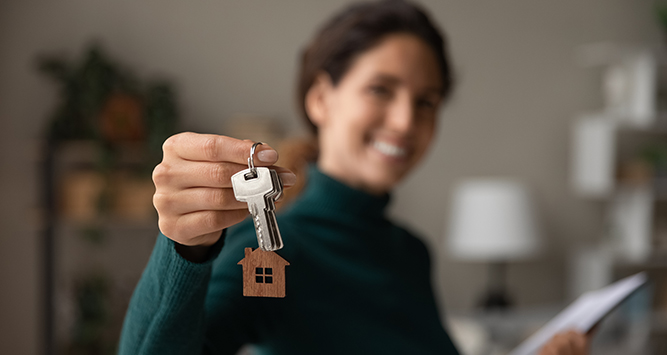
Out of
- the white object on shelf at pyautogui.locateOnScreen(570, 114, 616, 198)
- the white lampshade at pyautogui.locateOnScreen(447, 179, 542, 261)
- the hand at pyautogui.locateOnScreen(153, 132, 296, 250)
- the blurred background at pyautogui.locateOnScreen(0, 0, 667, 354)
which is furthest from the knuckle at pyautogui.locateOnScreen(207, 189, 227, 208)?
the white object on shelf at pyautogui.locateOnScreen(570, 114, 616, 198)

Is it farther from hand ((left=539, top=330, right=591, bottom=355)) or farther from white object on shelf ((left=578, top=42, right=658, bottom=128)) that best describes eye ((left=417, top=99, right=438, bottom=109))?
white object on shelf ((left=578, top=42, right=658, bottom=128))

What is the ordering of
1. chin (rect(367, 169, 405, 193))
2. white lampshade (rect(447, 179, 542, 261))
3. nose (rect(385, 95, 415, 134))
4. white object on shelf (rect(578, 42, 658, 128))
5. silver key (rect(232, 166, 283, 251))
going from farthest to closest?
white object on shelf (rect(578, 42, 658, 128)) < white lampshade (rect(447, 179, 542, 261)) < chin (rect(367, 169, 405, 193)) < nose (rect(385, 95, 415, 134)) < silver key (rect(232, 166, 283, 251))

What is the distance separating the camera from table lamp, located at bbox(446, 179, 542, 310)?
7.59 ft

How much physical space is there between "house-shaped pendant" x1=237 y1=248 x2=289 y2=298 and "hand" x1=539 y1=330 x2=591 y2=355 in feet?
1.51

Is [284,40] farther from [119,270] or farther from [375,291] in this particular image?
Result: [375,291]

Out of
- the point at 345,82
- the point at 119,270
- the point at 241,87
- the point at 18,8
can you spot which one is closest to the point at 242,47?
the point at 241,87

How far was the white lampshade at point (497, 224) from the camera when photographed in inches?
91.0

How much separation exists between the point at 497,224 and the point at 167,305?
217cm

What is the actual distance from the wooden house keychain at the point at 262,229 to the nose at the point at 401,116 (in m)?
0.25

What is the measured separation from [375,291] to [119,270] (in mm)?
1969

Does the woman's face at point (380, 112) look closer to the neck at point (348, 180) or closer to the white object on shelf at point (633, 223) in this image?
the neck at point (348, 180)

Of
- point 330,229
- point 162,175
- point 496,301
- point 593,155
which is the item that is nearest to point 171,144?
point 162,175

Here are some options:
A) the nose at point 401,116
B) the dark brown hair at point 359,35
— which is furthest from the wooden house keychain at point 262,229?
the dark brown hair at point 359,35

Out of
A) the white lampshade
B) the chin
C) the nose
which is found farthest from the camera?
the white lampshade
